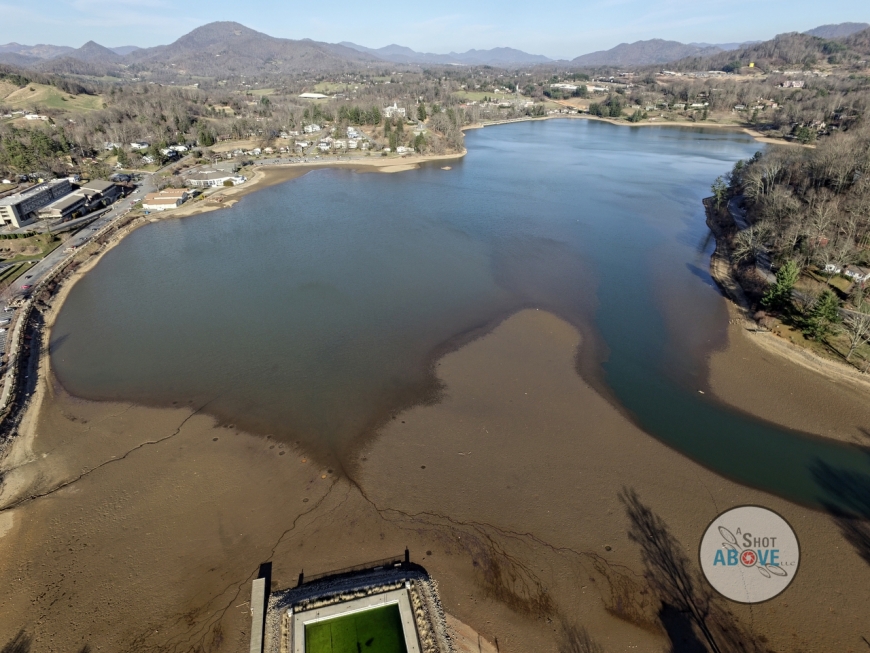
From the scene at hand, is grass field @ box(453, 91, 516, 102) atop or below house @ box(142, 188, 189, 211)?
atop

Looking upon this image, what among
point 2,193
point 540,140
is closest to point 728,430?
point 2,193

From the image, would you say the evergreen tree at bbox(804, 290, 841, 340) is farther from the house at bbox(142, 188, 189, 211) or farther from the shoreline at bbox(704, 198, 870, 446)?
the house at bbox(142, 188, 189, 211)

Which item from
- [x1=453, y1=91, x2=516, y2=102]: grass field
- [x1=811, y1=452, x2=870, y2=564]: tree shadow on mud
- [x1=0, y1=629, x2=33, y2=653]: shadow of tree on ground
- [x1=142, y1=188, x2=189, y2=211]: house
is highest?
[x1=453, y1=91, x2=516, y2=102]: grass field

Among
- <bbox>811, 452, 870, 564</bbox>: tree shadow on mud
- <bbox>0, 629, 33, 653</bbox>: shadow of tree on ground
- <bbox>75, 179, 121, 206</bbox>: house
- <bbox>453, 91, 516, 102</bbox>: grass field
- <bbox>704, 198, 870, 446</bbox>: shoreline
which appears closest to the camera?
<bbox>0, 629, 33, 653</bbox>: shadow of tree on ground

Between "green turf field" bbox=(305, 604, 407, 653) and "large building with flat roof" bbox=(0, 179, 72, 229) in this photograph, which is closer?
"green turf field" bbox=(305, 604, 407, 653)

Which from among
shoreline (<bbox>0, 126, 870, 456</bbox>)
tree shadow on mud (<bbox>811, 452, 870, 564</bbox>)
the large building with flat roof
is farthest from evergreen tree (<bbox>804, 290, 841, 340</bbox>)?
the large building with flat roof

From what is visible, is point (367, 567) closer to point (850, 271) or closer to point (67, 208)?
point (850, 271)

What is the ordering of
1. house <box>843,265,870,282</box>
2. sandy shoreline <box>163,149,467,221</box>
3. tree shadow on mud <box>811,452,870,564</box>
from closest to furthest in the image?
tree shadow on mud <box>811,452,870,564</box> → house <box>843,265,870,282</box> → sandy shoreline <box>163,149,467,221</box>
